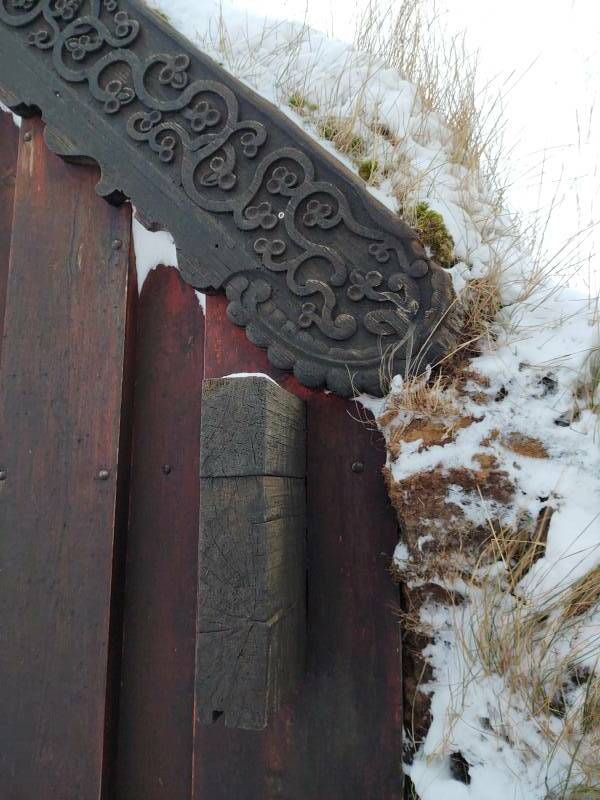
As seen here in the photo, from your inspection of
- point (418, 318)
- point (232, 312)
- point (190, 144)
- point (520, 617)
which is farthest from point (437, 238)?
point (520, 617)

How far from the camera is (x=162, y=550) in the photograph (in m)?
1.53

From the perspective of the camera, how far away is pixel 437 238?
1.52 metres

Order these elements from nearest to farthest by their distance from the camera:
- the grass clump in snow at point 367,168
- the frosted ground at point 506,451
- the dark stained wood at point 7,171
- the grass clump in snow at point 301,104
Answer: the frosted ground at point 506,451, the grass clump in snow at point 367,168, the grass clump in snow at point 301,104, the dark stained wood at point 7,171

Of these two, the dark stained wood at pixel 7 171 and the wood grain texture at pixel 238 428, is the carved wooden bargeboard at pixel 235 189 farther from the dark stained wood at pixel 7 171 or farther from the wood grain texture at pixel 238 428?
the wood grain texture at pixel 238 428

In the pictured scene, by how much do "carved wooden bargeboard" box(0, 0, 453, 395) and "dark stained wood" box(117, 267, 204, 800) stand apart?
189 millimetres

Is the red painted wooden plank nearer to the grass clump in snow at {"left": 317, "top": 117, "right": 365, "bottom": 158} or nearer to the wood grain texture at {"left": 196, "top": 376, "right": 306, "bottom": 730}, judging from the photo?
the wood grain texture at {"left": 196, "top": 376, "right": 306, "bottom": 730}

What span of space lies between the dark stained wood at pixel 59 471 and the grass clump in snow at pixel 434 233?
2.49 feet

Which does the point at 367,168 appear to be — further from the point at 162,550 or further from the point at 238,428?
the point at 162,550

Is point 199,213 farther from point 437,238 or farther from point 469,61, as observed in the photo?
point 469,61

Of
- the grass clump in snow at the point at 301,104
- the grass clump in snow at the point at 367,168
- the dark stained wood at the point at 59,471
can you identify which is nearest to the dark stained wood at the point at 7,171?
the dark stained wood at the point at 59,471

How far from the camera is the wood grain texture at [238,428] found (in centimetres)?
109

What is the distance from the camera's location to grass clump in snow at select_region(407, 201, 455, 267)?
1.51 metres

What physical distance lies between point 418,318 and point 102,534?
903mm

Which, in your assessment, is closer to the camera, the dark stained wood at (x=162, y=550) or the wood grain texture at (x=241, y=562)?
the wood grain texture at (x=241, y=562)
